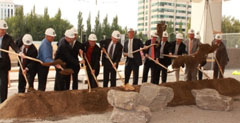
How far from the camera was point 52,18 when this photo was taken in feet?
50.4

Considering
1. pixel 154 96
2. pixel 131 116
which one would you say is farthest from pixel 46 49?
pixel 154 96

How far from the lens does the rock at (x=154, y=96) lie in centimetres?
482

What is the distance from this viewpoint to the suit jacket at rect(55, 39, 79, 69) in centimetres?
513

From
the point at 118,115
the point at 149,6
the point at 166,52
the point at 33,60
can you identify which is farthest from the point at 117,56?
the point at 149,6

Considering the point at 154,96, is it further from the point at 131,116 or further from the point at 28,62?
the point at 28,62

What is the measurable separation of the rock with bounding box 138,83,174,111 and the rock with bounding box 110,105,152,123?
0.74 meters

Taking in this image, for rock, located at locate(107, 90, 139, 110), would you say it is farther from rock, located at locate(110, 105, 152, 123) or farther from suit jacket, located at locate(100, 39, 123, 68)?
suit jacket, located at locate(100, 39, 123, 68)

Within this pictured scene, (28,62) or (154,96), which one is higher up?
(28,62)

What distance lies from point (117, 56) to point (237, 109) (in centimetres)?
283

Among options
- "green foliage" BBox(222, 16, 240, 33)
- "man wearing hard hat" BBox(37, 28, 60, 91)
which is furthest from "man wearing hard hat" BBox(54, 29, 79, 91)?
"green foliage" BBox(222, 16, 240, 33)

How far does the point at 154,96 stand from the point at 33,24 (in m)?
11.3

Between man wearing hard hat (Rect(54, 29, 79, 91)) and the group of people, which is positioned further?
man wearing hard hat (Rect(54, 29, 79, 91))

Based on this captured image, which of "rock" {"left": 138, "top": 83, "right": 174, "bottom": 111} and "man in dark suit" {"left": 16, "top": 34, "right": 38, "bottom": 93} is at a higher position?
"man in dark suit" {"left": 16, "top": 34, "right": 38, "bottom": 93}

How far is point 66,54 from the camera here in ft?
16.8
